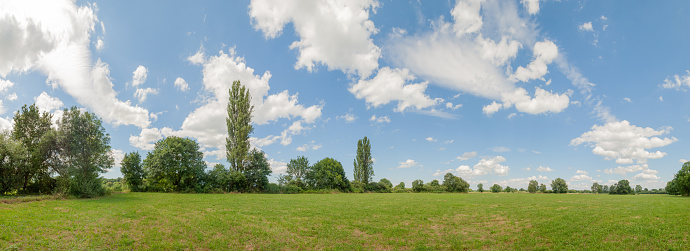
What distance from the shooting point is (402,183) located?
305ft

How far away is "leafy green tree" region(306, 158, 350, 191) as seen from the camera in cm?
7094

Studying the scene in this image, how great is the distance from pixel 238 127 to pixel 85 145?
25448 millimetres

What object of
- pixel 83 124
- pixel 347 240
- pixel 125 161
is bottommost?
pixel 347 240

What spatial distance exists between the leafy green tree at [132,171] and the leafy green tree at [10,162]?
16.2 m

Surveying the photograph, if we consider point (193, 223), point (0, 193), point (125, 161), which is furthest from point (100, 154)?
point (193, 223)

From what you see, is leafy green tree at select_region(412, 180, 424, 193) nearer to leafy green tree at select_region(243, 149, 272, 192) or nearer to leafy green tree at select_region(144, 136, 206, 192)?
leafy green tree at select_region(243, 149, 272, 192)

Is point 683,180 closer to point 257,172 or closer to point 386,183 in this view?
point 386,183

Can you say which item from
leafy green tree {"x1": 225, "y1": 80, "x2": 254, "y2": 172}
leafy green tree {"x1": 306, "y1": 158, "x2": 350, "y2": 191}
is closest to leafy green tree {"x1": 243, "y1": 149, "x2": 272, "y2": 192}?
leafy green tree {"x1": 225, "y1": 80, "x2": 254, "y2": 172}

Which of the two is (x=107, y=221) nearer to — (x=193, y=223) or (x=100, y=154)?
(x=193, y=223)

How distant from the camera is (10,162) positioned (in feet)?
105

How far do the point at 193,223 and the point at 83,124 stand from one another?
95.6 ft

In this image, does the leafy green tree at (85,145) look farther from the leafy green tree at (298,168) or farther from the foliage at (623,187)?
the foliage at (623,187)

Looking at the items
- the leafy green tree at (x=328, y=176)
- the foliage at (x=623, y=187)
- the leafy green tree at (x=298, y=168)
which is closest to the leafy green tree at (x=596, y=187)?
the foliage at (x=623, y=187)

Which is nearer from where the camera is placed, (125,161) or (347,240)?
(347,240)
